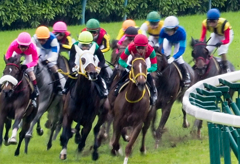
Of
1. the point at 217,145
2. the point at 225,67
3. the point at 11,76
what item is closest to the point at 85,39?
the point at 11,76

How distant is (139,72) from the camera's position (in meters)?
7.91

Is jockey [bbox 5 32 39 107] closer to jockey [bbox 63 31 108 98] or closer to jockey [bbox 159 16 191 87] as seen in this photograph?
jockey [bbox 63 31 108 98]

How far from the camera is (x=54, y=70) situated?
10531mm

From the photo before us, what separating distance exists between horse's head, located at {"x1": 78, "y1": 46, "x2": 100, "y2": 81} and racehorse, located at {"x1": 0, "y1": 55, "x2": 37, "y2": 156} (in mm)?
963


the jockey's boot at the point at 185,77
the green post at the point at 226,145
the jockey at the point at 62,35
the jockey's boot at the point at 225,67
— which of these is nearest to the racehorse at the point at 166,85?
the jockey's boot at the point at 185,77

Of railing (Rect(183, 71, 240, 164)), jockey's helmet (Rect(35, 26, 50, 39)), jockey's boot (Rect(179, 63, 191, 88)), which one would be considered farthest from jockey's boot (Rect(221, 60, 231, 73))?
railing (Rect(183, 71, 240, 164))

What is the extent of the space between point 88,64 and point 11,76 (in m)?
1.14

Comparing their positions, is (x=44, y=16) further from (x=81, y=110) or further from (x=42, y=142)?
(x=81, y=110)

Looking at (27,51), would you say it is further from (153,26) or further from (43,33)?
(153,26)

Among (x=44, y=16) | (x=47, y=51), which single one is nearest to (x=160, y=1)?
(x=44, y=16)

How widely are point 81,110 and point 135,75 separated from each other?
121 centimetres

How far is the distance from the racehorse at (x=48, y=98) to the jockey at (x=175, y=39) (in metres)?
1.76

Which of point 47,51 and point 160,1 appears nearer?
point 47,51

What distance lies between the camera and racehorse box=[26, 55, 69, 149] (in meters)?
10.2
